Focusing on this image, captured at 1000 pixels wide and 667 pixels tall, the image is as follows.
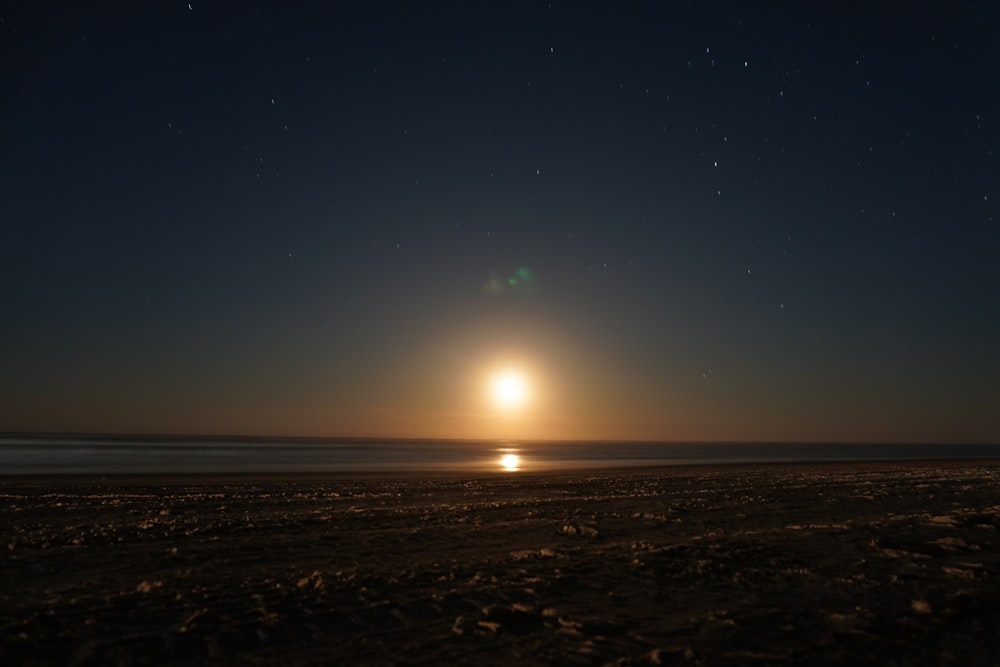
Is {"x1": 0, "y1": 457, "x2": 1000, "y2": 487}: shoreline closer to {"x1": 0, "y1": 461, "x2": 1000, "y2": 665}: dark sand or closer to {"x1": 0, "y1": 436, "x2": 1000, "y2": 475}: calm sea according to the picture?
{"x1": 0, "y1": 436, "x2": 1000, "y2": 475}: calm sea

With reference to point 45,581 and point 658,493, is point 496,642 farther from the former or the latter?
point 658,493

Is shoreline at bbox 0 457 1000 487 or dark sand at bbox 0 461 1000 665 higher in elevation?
dark sand at bbox 0 461 1000 665

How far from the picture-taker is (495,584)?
28.6ft

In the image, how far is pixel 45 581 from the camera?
8.45 m

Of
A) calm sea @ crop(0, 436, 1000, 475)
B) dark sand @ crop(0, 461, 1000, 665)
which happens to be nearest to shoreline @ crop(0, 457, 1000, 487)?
calm sea @ crop(0, 436, 1000, 475)

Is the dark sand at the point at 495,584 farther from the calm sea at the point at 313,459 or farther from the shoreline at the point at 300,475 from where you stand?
the calm sea at the point at 313,459

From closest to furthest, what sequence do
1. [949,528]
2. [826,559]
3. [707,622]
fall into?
[707,622] < [826,559] < [949,528]

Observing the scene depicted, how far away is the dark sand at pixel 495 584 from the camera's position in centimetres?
628

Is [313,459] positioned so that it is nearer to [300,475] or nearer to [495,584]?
[300,475]

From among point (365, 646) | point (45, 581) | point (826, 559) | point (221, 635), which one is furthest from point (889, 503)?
point (45, 581)

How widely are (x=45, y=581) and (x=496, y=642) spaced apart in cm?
677

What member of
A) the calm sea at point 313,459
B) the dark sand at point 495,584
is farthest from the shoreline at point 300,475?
the dark sand at point 495,584

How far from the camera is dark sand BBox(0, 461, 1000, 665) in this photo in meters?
6.28

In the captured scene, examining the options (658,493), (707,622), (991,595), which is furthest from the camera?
(658,493)
